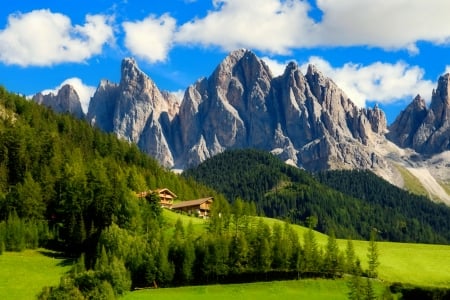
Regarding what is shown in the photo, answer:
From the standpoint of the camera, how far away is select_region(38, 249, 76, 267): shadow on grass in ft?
334

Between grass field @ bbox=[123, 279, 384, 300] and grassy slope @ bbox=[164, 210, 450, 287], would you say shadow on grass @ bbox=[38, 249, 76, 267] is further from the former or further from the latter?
grassy slope @ bbox=[164, 210, 450, 287]

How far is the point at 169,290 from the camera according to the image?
92438 millimetres

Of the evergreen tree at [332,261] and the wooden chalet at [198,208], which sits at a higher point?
the wooden chalet at [198,208]

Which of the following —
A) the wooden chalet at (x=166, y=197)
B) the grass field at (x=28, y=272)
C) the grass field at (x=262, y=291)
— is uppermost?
the wooden chalet at (x=166, y=197)

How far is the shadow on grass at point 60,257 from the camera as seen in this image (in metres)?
102

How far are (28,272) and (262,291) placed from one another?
36.6 meters

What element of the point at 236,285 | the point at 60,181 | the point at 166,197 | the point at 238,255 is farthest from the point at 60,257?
the point at 166,197

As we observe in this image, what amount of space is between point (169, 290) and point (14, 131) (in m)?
77.0

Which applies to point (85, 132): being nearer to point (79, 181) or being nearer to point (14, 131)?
point (14, 131)

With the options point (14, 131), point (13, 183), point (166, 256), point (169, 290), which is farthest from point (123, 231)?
point (14, 131)

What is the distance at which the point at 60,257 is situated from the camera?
107 m

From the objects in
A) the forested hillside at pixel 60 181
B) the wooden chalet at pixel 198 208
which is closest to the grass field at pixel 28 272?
the forested hillside at pixel 60 181

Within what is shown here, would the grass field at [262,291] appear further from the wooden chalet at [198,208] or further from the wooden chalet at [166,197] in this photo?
the wooden chalet at [166,197]

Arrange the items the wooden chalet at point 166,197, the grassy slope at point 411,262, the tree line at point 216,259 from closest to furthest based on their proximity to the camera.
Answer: the tree line at point 216,259 → the grassy slope at point 411,262 → the wooden chalet at point 166,197
